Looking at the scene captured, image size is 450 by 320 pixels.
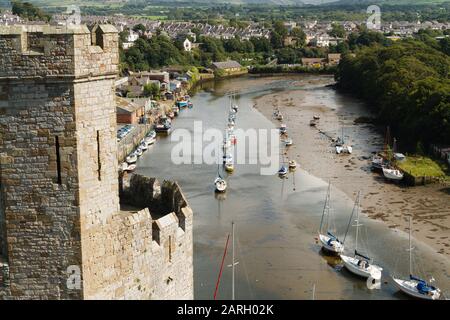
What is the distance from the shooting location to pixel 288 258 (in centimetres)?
2867

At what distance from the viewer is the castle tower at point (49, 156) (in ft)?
23.6

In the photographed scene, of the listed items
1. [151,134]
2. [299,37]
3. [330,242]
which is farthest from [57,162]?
[299,37]

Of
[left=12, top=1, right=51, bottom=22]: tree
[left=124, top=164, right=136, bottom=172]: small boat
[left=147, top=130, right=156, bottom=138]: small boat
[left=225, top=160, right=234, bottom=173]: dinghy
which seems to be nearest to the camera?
[left=124, top=164, right=136, bottom=172]: small boat

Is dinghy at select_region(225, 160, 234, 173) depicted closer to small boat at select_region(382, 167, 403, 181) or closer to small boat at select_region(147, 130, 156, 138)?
small boat at select_region(382, 167, 403, 181)

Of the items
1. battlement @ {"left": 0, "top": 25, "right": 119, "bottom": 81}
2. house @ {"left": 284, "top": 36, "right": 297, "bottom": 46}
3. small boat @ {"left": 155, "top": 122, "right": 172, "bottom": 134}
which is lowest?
small boat @ {"left": 155, "top": 122, "right": 172, "bottom": 134}

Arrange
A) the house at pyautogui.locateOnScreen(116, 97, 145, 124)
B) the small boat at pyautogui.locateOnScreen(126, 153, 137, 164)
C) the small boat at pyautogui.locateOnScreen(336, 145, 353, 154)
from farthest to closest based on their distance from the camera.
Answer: the house at pyautogui.locateOnScreen(116, 97, 145, 124) < the small boat at pyautogui.locateOnScreen(336, 145, 353, 154) < the small boat at pyautogui.locateOnScreen(126, 153, 137, 164)

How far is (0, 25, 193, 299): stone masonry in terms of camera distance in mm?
7203

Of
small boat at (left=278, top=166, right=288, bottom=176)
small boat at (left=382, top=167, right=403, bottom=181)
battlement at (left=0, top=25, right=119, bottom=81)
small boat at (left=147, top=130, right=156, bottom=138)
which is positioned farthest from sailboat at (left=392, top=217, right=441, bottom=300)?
small boat at (left=147, top=130, right=156, bottom=138)

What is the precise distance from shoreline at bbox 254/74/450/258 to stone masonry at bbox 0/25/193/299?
24.3m

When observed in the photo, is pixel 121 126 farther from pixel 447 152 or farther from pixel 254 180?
pixel 447 152

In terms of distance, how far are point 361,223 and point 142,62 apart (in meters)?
71.7

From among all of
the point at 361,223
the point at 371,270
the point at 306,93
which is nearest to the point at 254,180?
the point at 361,223

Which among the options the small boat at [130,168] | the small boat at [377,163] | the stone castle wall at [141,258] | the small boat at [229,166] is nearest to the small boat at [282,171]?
the small boat at [229,166]

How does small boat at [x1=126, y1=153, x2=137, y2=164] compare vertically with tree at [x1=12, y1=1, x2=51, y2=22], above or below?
below
